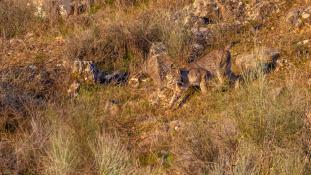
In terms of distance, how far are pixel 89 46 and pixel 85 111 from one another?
1.86m

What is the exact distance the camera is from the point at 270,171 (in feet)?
11.2

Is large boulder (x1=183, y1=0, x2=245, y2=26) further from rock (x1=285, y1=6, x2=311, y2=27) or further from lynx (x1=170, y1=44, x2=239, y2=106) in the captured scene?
lynx (x1=170, y1=44, x2=239, y2=106)

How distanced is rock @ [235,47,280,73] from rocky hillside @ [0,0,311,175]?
0.01 meters

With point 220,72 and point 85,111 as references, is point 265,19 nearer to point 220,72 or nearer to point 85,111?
point 220,72

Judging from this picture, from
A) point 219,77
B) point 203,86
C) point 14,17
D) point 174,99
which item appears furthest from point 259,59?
point 14,17

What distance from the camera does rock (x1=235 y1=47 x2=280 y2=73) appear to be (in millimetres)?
5006

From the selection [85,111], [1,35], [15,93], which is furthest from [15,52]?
[85,111]

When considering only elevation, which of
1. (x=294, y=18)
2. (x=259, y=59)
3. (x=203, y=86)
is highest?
(x=294, y=18)

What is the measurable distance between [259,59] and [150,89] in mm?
1134

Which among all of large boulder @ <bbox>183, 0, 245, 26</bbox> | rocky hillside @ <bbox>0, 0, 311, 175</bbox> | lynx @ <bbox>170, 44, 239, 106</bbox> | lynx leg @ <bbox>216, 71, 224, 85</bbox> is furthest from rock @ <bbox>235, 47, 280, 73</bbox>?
large boulder @ <bbox>183, 0, 245, 26</bbox>

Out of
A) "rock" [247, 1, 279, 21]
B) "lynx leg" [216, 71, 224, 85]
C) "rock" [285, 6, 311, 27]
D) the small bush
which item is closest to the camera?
"lynx leg" [216, 71, 224, 85]

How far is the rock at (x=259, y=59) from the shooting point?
501cm

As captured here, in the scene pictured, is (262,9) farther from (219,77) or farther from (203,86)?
(203,86)

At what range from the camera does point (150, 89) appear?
528cm
